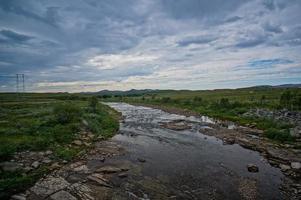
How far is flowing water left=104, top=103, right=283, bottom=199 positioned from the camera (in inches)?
501

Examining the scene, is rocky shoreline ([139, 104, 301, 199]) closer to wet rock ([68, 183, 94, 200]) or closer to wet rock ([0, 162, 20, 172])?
wet rock ([68, 183, 94, 200])

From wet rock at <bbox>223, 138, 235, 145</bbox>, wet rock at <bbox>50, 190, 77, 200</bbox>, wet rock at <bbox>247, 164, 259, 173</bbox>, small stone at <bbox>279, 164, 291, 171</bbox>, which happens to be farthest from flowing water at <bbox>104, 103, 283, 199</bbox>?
wet rock at <bbox>50, 190, 77, 200</bbox>

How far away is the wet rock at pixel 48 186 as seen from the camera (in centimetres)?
1216

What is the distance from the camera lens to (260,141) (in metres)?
23.8

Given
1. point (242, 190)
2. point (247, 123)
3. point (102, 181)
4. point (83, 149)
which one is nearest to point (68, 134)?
point (83, 149)

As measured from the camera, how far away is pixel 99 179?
14.2 metres

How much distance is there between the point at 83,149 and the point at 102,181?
714cm

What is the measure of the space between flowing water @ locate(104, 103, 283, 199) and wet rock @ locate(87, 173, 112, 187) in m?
1.07

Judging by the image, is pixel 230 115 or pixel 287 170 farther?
pixel 230 115

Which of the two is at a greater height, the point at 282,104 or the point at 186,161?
the point at 282,104

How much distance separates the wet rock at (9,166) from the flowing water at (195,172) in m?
6.70

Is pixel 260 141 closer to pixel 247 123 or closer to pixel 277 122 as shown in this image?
pixel 277 122

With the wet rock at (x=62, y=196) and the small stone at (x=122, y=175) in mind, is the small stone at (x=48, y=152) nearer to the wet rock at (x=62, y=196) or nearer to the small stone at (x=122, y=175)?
the wet rock at (x=62, y=196)

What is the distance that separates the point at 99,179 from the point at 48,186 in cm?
292
